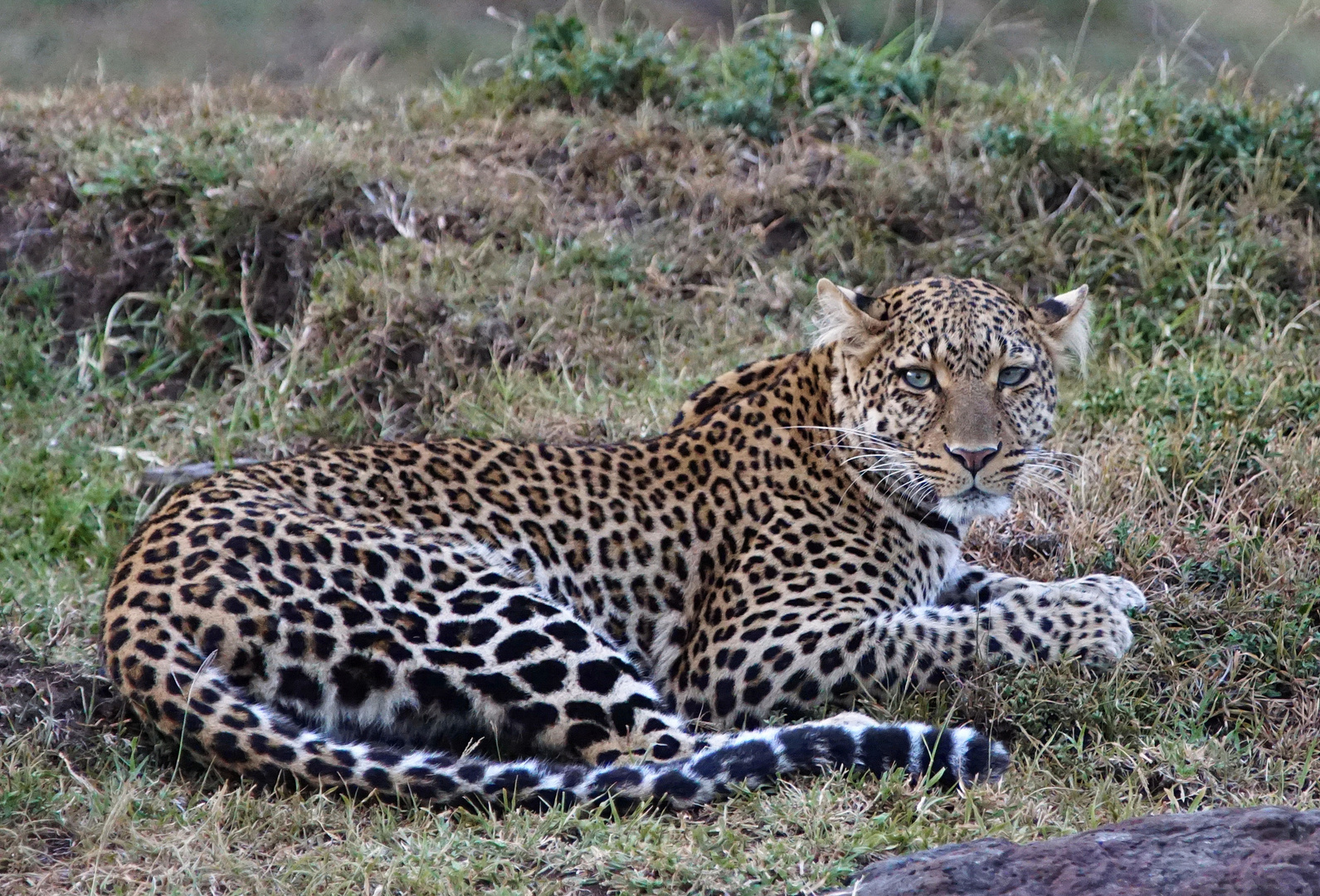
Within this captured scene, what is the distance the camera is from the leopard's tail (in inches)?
192

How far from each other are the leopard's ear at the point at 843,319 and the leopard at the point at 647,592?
11mm

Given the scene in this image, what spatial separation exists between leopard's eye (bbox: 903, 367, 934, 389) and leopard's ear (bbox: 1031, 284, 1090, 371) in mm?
578

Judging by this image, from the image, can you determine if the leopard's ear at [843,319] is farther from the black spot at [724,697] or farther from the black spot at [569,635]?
the black spot at [569,635]

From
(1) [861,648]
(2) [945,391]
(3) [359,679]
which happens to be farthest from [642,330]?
(3) [359,679]

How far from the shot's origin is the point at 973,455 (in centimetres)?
584

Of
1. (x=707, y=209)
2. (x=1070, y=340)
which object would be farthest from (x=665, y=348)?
(x=1070, y=340)

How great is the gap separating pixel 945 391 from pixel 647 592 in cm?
133

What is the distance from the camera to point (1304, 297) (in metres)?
8.60

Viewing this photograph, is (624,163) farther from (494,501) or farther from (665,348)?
(494,501)

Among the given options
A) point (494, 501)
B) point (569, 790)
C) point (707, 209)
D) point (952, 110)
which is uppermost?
point (952, 110)

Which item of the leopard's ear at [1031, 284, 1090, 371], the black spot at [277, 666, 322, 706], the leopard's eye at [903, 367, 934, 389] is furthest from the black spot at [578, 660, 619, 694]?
the leopard's ear at [1031, 284, 1090, 371]

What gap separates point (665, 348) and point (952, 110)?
2866mm

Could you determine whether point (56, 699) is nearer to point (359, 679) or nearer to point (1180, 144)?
point (359, 679)

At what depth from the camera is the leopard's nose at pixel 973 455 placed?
584cm
